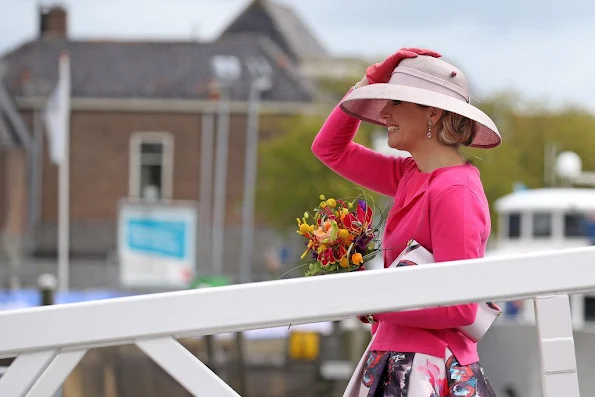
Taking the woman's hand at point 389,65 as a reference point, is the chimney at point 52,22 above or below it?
below

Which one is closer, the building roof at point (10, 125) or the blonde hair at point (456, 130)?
the blonde hair at point (456, 130)

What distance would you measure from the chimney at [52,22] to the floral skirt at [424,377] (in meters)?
55.2

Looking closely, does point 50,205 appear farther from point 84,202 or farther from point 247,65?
point 247,65

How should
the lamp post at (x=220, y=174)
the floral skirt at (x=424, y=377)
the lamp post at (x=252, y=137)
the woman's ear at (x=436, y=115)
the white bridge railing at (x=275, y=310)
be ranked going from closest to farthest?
1. the white bridge railing at (x=275, y=310)
2. the floral skirt at (x=424, y=377)
3. the woman's ear at (x=436, y=115)
4. the lamp post at (x=252, y=137)
5. the lamp post at (x=220, y=174)

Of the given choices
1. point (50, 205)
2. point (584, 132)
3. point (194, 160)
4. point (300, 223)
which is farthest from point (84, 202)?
point (300, 223)

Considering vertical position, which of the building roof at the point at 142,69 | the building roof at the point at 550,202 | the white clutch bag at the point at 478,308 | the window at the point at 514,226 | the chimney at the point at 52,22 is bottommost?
the window at the point at 514,226

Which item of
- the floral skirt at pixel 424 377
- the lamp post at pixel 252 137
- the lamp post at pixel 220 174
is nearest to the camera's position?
the floral skirt at pixel 424 377

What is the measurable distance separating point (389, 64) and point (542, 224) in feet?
93.2

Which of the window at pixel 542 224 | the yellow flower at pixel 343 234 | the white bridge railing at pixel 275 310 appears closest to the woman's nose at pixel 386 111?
the yellow flower at pixel 343 234

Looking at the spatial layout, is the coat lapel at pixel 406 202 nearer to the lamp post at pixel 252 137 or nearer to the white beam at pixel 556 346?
the white beam at pixel 556 346

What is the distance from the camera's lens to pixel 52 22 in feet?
188

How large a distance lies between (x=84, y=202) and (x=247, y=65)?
835 cm

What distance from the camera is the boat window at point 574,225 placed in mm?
30650

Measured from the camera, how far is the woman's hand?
9.36ft
